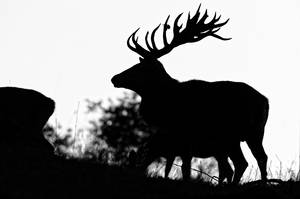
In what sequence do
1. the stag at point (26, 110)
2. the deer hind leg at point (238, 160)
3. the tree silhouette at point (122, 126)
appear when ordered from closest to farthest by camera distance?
the deer hind leg at point (238, 160), the stag at point (26, 110), the tree silhouette at point (122, 126)

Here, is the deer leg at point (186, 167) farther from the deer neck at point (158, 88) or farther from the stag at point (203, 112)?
the deer neck at point (158, 88)

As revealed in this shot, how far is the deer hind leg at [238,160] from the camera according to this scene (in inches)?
414

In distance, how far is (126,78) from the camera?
1141cm

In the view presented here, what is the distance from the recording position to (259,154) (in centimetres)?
1034

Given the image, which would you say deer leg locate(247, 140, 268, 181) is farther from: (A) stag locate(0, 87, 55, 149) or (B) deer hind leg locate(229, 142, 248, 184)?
(A) stag locate(0, 87, 55, 149)

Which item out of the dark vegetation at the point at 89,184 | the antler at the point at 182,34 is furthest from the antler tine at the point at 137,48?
the dark vegetation at the point at 89,184

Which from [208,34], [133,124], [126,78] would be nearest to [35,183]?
[126,78]

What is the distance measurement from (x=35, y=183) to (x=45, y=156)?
168cm

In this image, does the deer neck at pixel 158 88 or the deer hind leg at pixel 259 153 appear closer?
the deer hind leg at pixel 259 153

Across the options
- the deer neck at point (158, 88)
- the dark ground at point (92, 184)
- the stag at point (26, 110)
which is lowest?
the dark ground at point (92, 184)

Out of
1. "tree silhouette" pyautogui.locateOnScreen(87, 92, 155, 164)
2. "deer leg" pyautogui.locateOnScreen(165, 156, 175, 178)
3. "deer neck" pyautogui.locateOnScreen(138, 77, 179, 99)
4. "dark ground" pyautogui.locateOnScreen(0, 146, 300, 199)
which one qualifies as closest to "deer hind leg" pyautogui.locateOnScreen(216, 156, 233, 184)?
"deer leg" pyautogui.locateOnScreen(165, 156, 175, 178)

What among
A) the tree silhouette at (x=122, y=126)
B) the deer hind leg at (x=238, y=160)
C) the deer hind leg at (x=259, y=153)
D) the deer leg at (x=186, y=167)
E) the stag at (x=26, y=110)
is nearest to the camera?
the deer leg at (x=186, y=167)

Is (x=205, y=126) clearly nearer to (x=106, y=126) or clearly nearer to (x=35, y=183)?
(x=35, y=183)

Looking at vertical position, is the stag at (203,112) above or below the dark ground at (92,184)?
above
